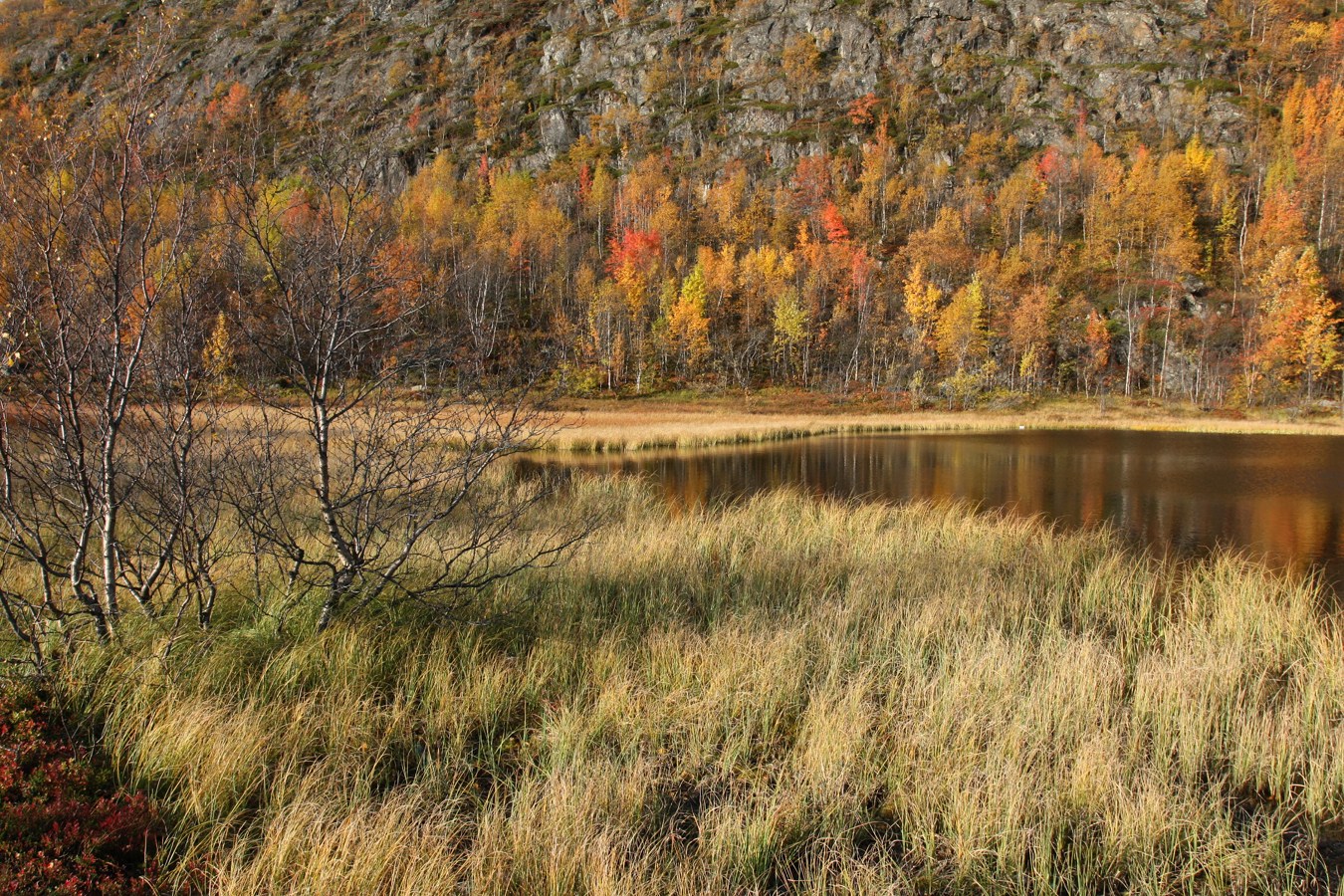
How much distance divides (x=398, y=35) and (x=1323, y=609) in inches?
7350

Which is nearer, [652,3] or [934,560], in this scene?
[934,560]

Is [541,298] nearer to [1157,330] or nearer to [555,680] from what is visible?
[1157,330]

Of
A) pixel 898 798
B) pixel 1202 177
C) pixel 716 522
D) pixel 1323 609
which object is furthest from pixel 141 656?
pixel 1202 177

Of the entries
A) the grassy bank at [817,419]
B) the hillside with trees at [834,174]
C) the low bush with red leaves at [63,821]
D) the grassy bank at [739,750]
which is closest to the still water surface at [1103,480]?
the grassy bank at [817,419]

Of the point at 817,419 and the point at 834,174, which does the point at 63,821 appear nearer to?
the point at 817,419

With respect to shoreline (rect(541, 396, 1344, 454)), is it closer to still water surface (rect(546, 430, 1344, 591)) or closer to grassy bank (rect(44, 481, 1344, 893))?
still water surface (rect(546, 430, 1344, 591))

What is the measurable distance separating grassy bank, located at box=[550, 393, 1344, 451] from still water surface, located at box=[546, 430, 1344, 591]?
2.74m

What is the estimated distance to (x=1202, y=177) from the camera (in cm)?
8225

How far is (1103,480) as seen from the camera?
2064 centimetres

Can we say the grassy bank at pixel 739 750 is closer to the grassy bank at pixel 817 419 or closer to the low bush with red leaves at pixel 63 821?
the low bush with red leaves at pixel 63 821

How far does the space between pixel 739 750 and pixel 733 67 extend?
149233mm

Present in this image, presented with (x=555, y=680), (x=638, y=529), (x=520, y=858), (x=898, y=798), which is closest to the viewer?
(x=520, y=858)

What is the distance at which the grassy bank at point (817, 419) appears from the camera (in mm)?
30406

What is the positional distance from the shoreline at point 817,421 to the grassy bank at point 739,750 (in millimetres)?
21632
